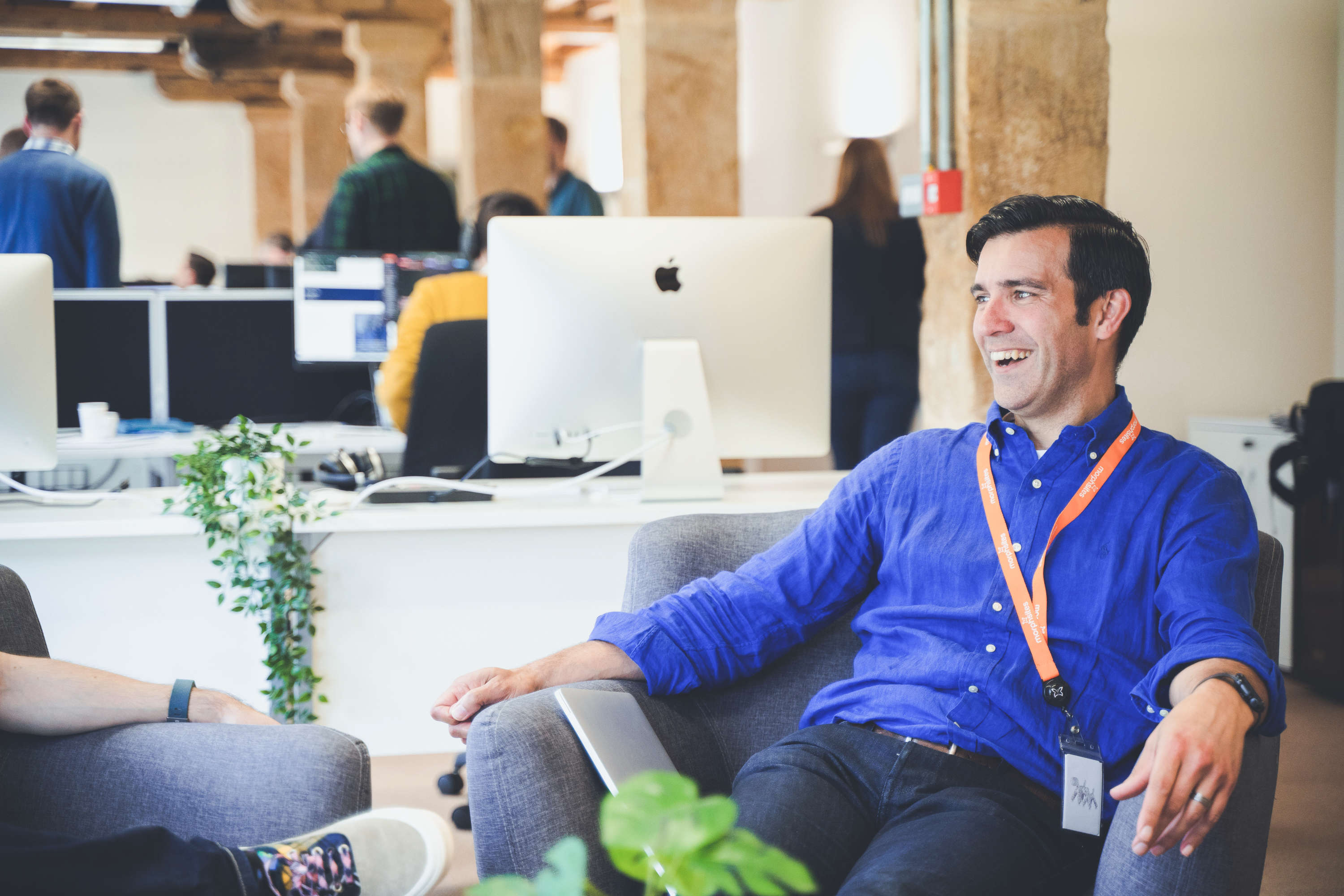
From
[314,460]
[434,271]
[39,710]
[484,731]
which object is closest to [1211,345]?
[434,271]

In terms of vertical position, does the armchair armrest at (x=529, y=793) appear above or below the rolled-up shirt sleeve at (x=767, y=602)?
below

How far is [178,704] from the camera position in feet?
5.32

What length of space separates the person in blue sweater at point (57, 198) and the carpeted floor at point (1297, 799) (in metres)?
2.38

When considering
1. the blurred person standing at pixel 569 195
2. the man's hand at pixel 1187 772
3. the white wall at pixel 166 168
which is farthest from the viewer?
the white wall at pixel 166 168

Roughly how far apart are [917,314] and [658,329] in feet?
7.63

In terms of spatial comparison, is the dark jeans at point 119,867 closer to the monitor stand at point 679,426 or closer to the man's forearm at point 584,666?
the man's forearm at point 584,666

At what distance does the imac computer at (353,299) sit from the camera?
159 inches

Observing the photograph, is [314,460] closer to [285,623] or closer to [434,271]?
[434,271]

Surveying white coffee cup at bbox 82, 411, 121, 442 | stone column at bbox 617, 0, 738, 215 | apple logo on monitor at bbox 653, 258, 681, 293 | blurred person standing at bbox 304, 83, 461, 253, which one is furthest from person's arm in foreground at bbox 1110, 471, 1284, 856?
blurred person standing at bbox 304, 83, 461, 253

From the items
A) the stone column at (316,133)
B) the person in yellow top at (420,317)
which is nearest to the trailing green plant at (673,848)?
the person in yellow top at (420,317)

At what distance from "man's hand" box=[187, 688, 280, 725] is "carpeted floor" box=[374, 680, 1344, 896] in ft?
2.85

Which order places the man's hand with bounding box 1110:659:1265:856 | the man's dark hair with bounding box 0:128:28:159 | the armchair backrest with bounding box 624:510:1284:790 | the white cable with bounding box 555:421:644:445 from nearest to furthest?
the man's hand with bounding box 1110:659:1265:856, the armchair backrest with bounding box 624:510:1284:790, the white cable with bounding box 555:421:644:445, the man's dark hair with bounding box 0:128:28:159

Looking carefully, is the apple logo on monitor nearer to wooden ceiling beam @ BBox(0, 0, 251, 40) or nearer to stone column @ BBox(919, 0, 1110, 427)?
stone column @ BBox(919, 0, 1110, 427)

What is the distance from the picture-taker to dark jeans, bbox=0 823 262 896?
1281 mm
